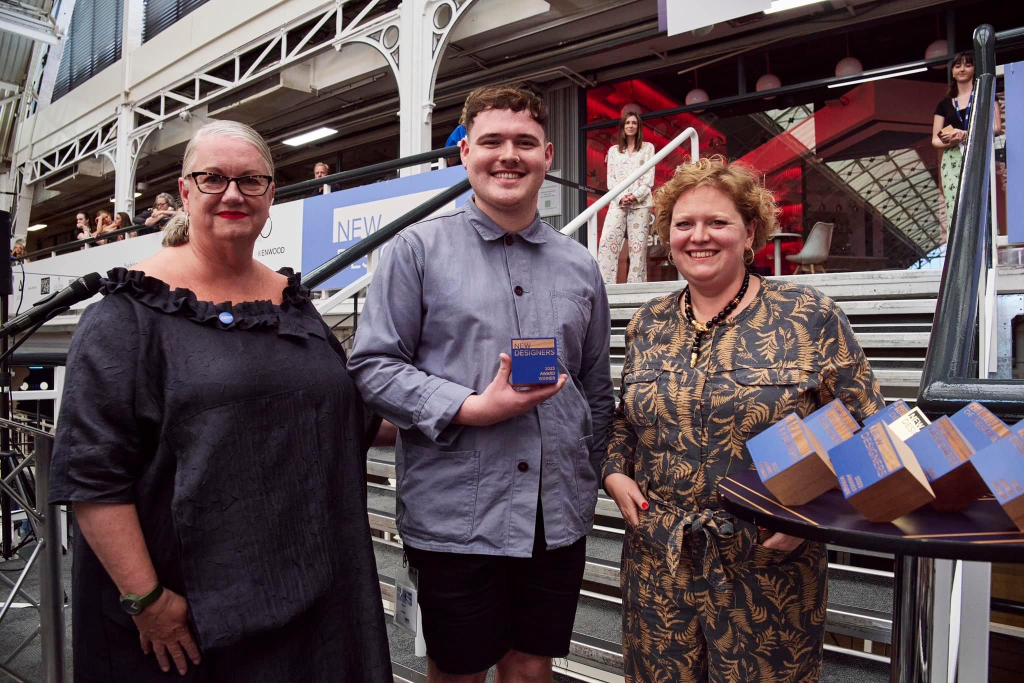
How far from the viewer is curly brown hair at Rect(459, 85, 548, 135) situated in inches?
60.8

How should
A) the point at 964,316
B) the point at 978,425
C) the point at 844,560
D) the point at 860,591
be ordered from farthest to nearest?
1. the point at 844,560
2. the point at 860,591
3. the point at 964,316
4. the point at 978,425

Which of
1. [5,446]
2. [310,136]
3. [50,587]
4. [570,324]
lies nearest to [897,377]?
[570,324]

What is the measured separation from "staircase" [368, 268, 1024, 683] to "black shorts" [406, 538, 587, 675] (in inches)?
25.1

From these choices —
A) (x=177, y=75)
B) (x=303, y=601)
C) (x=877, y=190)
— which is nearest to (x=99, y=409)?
(x=303, y=601)

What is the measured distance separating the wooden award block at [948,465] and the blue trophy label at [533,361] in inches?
24.6

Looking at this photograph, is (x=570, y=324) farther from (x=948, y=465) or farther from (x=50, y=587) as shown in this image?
(x=50, y=587)

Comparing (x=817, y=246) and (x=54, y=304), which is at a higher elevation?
(x=817, y=246)

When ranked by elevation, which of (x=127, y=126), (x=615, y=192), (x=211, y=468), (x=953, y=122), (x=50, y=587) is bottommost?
(x=50, y=587)

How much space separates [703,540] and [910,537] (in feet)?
2.37

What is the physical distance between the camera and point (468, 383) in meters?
1.52

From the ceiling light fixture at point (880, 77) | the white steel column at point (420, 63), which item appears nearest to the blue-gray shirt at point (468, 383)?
the white steel column at point (420, 63)

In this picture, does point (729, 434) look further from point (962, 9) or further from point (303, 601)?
point (962, 9)

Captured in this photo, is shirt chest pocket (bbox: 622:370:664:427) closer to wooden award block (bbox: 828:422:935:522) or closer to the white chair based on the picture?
wooden award block (bbox: 828:422:935:522)

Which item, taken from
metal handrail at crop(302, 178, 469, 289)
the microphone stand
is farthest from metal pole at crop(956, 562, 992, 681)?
the microphone stand
